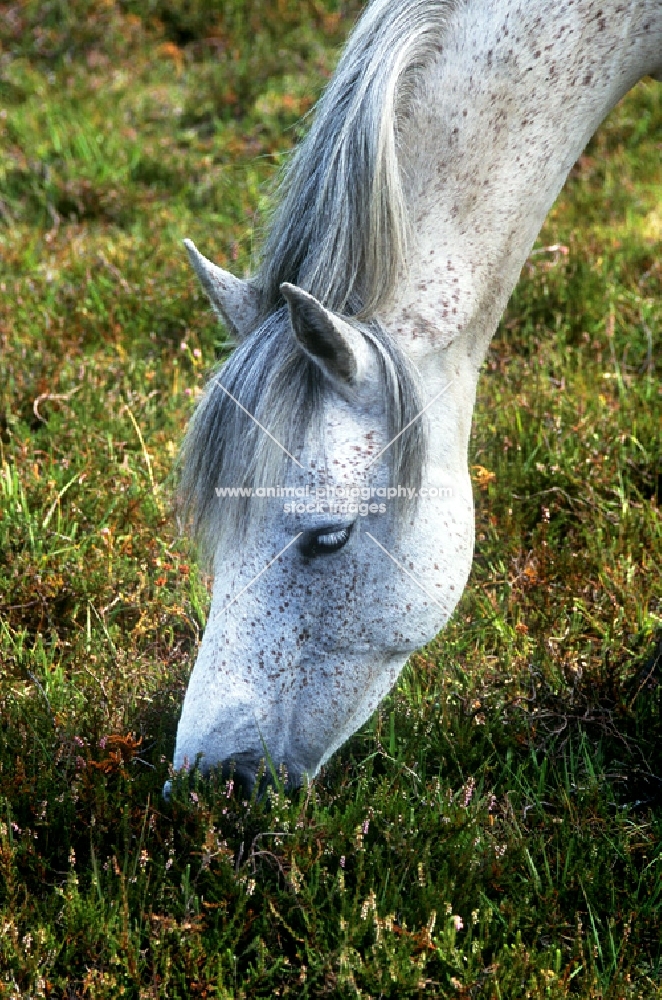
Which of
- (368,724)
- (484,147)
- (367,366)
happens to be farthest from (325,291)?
(368,724)

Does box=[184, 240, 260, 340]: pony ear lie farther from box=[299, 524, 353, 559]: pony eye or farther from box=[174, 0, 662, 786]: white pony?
box=[299, 524, 353, 559]: pony eye

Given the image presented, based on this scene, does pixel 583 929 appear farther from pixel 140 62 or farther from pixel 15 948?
pixel 140 62

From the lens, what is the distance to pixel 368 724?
3.11 meters

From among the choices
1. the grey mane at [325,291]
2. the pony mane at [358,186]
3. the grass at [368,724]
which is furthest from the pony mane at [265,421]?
the grass at [368,724]

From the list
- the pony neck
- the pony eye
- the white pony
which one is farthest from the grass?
the pony neck

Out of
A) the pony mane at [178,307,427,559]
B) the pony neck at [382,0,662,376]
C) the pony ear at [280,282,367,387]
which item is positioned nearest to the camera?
the pony ear at [280,282,367,387]

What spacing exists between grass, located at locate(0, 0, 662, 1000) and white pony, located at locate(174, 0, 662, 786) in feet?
1.06

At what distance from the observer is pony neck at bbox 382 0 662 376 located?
2490 mm

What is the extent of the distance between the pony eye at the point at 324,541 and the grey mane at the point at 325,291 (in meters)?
0.13

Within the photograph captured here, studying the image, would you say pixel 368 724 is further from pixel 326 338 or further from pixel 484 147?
pixel 484 147

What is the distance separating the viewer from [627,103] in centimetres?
739

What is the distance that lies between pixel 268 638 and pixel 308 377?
1.99 ft

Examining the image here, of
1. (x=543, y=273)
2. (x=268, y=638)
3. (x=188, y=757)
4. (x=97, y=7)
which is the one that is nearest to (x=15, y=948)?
(x=188, y=757)

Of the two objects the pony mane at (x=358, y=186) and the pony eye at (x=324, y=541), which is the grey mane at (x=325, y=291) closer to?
the pony mane at (x=358, y=186)
